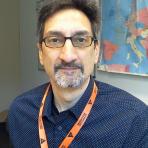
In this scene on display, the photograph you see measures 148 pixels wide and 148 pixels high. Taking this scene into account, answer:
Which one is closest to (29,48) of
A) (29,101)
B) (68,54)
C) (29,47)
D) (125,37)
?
(29,47)

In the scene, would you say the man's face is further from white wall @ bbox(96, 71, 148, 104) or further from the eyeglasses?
white wall @ bbox(96, 71, 148, 104)

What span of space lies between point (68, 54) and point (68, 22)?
13cm

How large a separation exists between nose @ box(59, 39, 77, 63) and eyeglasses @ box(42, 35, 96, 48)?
2 centimetres

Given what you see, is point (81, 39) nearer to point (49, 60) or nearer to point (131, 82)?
point (49, 60)

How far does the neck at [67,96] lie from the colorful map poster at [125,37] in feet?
2.75

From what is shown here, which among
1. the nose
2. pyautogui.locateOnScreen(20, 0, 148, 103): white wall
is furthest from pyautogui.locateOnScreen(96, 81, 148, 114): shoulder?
pyautogui.locateOnScreen(20, 0, 148, 103): white wall

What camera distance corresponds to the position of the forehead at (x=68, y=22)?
3.92 ft

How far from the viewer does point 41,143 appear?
51.3 inches

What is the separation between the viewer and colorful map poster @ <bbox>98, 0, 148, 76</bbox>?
2.01 m

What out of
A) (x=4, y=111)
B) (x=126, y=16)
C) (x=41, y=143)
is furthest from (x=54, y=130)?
(x=4, y=111)

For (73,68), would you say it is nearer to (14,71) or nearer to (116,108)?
(116,108)

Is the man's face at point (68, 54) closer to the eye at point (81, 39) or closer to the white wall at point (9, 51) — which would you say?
the eye at point (81, 39)

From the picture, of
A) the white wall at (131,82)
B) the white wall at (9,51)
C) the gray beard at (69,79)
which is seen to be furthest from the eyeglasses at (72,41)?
the white wall at (9,51)

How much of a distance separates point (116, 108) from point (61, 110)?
23cm
